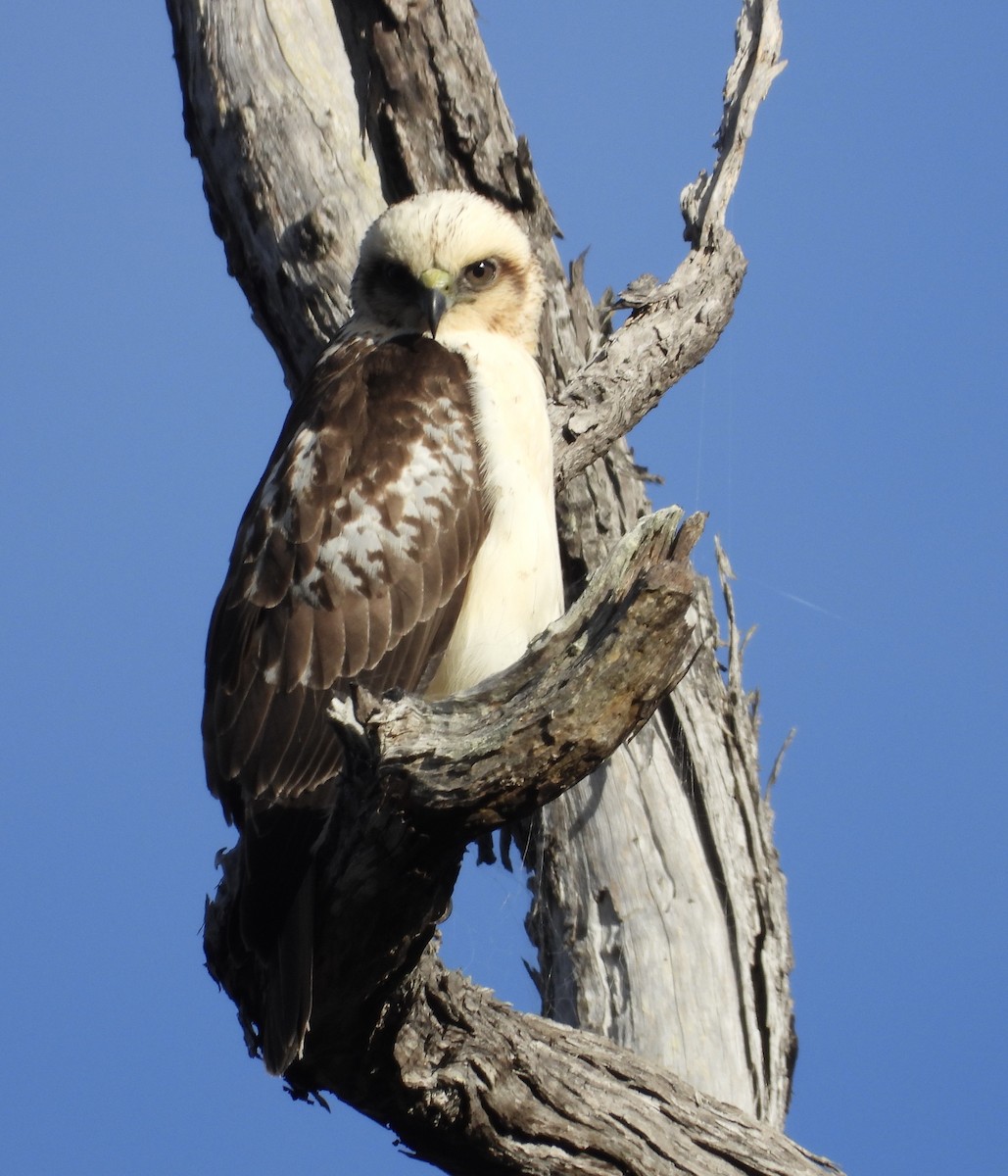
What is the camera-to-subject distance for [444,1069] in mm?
3391

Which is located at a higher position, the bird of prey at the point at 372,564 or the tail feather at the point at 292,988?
the bird of prey at the point at 372,564

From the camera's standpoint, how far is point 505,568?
4.05 m

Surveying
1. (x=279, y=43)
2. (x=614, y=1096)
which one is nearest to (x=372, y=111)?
(x=279, y=43)

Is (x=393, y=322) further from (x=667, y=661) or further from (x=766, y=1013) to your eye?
(x=766, y=1013)

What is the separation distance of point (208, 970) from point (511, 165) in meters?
3.21

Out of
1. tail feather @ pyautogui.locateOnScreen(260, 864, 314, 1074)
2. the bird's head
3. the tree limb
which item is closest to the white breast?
the bird's head

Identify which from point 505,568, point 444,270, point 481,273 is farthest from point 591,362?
point 505,568

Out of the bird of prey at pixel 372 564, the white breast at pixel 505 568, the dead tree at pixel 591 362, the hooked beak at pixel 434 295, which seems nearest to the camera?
the bird of prey at pixel 372 564

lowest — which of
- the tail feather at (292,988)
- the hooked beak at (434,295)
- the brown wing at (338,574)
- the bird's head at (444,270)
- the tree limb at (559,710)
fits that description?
the tail feather at (292,988)

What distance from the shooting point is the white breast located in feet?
13.3

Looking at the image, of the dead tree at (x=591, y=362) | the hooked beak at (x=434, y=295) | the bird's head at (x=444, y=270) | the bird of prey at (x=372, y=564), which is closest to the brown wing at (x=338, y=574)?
the bird of prey at (x=372, y=564)

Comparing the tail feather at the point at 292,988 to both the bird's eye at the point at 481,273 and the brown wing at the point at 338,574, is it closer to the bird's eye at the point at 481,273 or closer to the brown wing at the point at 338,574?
the brown wing at the point at 338,574

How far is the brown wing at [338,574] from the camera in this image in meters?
3.82

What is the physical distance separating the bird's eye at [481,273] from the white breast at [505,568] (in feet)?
2.23
